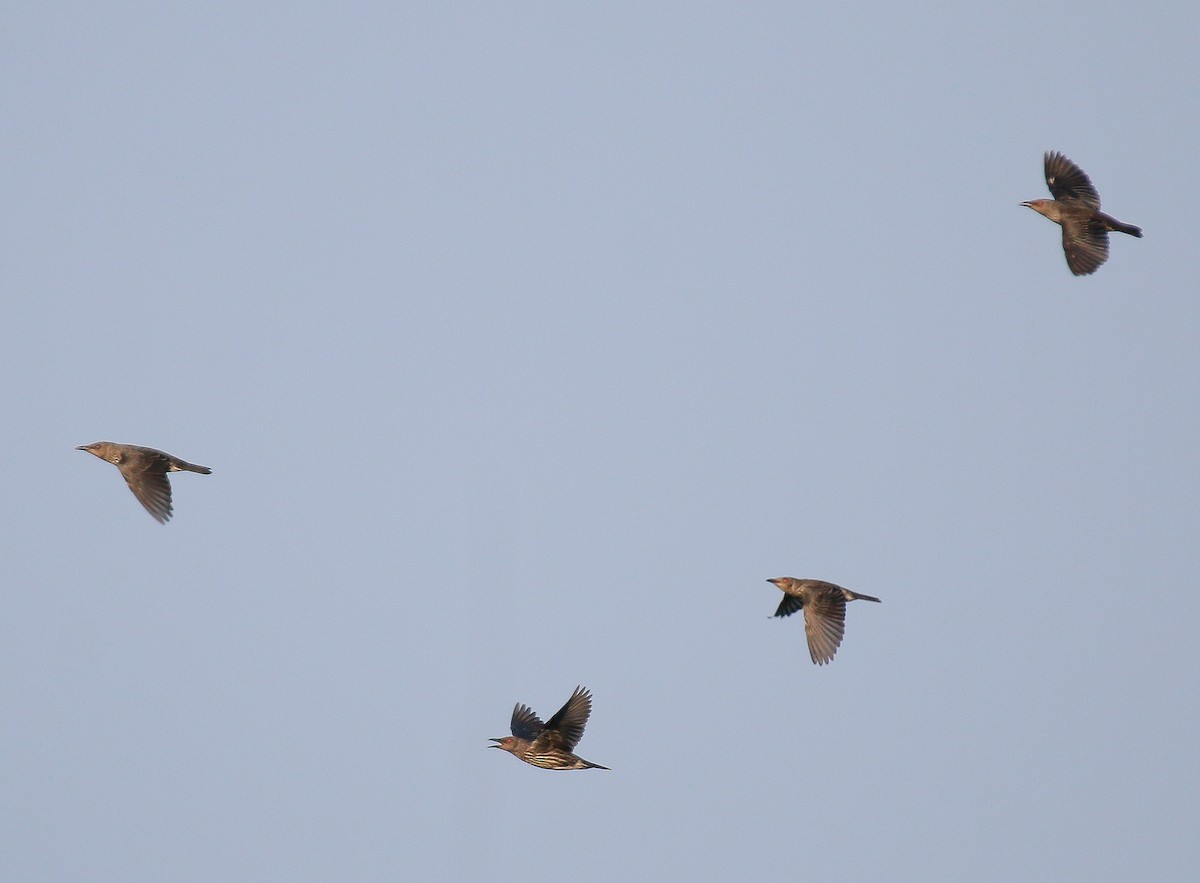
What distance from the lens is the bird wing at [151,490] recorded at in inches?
1115

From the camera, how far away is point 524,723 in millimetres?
30078

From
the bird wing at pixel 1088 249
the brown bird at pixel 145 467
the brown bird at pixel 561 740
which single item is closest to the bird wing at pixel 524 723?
the brown bird at pixel 561 740

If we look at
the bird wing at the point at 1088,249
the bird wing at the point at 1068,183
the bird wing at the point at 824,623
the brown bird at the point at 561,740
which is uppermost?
the bird wing at the point at 1068,183

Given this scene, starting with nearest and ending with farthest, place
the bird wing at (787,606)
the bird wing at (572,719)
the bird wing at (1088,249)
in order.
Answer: the bird wing at (572,719) < the bird wing at (787,606) < the bird wing at (1088,249)

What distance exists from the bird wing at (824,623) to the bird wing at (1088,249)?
7.44 m

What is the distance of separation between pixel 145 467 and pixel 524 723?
8033mm

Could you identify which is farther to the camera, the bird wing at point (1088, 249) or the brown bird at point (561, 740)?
the bird wing at point (1088, 249)

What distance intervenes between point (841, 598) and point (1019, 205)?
8.26 metres

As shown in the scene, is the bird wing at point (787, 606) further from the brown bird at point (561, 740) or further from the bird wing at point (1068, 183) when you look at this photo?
the bird wing at point (1068, 183)

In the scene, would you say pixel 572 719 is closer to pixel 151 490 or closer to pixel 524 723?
pixel 524 723

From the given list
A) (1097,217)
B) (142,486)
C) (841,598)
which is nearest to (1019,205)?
(1097,217)

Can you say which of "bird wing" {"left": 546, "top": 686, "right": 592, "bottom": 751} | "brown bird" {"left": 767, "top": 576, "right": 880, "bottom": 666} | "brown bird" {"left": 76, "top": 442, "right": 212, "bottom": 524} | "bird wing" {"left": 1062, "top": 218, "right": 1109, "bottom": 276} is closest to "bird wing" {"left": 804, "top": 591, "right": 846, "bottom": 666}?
"brown bird" {"left": 767, "top": 576, "right": 880, "bottom": 666}

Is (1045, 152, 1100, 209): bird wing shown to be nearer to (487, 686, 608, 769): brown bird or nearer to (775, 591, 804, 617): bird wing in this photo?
(775, 591, 804, 617): bird wing

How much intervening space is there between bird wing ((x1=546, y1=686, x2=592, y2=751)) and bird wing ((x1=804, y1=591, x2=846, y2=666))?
14.3 ft
